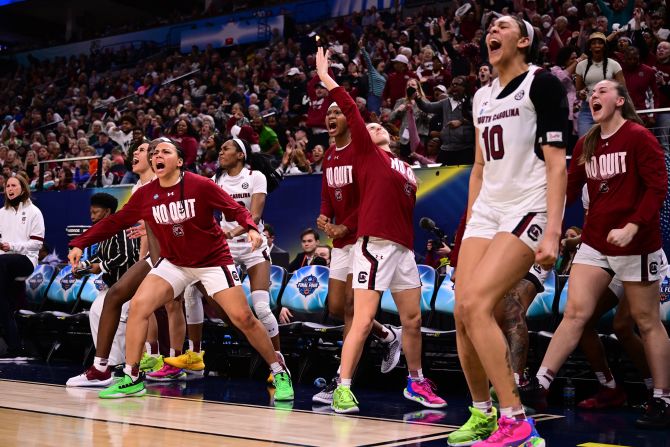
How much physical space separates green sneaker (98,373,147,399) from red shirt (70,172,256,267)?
901 mm

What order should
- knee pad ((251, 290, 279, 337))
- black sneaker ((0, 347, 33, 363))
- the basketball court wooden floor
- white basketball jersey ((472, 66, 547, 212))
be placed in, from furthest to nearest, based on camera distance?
black sneaker ((0, 347, 33, 363)), knee pad ((251, 290, 279, 337)), the basketball court wooden floor, white basketball jersey ((472, 66, 547, 212))

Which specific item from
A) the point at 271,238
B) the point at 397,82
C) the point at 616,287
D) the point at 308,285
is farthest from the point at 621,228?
the point at 397,82

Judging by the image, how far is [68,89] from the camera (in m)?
24.4

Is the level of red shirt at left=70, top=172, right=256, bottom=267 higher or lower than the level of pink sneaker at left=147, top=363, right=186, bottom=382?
higher

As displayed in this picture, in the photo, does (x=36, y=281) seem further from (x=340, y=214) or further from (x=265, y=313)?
(x=340, y=214)

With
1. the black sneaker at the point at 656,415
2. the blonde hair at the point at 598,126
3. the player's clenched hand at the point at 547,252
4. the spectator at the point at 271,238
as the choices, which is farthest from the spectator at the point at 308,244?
the player's clenched hand at the point at 547,252

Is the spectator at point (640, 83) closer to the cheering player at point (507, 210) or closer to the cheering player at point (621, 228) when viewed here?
the cheering player at point (621, 228)

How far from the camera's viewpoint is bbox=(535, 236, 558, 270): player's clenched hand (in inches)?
149

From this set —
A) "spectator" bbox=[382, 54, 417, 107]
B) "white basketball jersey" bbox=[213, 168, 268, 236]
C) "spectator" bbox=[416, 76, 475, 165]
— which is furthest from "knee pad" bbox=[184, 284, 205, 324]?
"spectator" bbox=[382, 54, 417, 107]

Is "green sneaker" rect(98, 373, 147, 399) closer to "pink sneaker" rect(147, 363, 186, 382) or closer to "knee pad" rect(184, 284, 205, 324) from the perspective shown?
"pink sneaker" rect(147, 363, 186, 382)

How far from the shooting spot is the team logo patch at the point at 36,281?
10.3 m

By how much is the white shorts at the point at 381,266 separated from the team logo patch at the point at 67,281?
16.8 ft

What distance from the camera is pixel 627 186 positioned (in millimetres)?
5332

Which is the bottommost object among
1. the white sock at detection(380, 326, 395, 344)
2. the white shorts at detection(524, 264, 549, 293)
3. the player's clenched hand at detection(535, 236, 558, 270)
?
the white sock at detection(380, 326, 395, 344)
